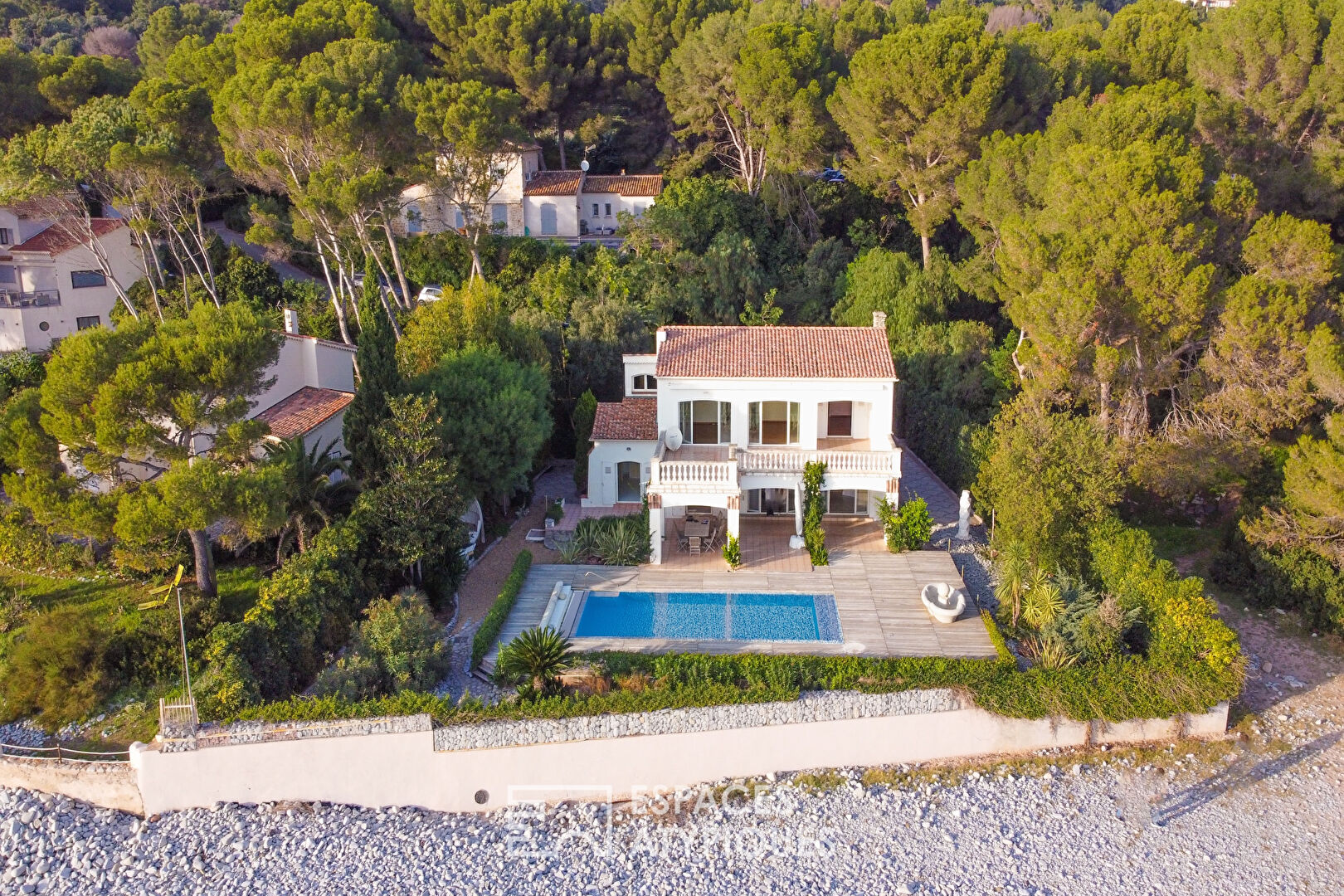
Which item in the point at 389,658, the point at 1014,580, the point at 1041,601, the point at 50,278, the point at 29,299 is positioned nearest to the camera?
the point at 389,658

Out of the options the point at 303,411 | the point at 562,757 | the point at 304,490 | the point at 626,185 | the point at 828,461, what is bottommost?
the point at 562,757

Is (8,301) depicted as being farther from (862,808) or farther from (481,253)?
(862,808)

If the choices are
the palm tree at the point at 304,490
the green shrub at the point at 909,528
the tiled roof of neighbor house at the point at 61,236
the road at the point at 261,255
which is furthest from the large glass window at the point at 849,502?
the tiled roof of neighbor house at the point at 61,236

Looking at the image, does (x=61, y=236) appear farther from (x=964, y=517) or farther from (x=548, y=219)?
(x=964, y=517)

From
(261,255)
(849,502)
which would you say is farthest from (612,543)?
(261,255)

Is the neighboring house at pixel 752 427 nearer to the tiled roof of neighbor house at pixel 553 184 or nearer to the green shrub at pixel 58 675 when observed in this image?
the green shrub at pixel 58 675

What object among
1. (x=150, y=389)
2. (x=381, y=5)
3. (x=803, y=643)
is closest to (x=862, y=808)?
(x=803, y=643)
